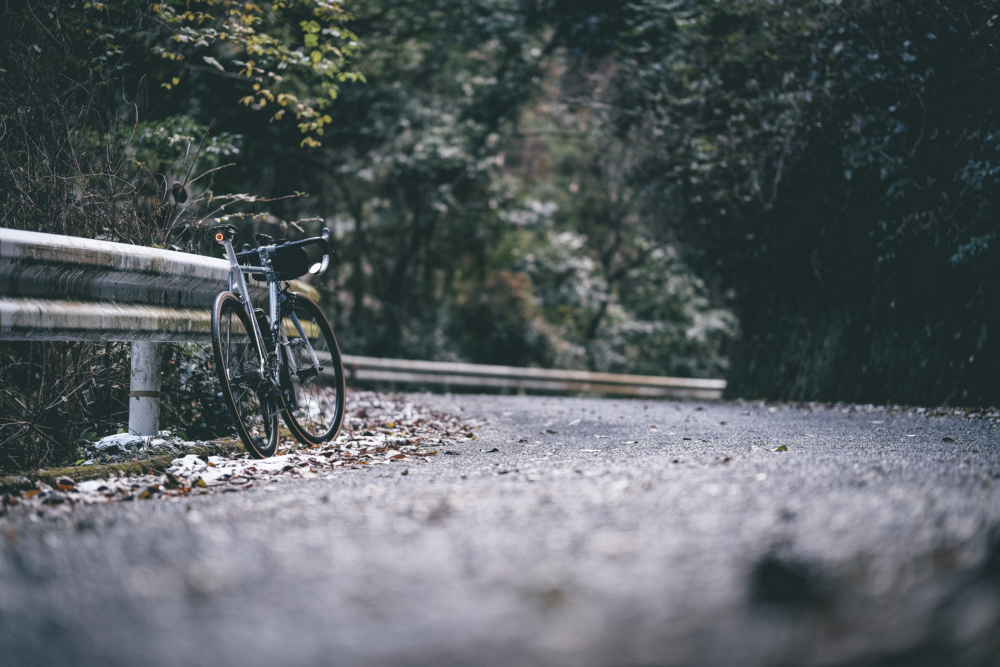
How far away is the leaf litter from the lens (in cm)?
335

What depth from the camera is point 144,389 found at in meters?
4.41

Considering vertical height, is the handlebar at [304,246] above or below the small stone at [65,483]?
above

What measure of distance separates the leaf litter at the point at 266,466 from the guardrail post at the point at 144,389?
0.36 meters

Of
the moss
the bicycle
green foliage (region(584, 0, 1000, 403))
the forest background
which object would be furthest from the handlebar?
green foliage (region(584, 0, 1000, 403))

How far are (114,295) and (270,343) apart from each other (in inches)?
46.1

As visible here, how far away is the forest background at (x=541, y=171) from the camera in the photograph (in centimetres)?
530

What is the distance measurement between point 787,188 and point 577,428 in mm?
5988

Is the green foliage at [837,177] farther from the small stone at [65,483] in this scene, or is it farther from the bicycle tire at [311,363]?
the small stone at [65,483]

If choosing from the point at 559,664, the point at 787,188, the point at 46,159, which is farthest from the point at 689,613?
the point at 787,188

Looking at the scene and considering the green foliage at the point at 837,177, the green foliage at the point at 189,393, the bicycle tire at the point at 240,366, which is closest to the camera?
the bicycle tire at the point at 240,366

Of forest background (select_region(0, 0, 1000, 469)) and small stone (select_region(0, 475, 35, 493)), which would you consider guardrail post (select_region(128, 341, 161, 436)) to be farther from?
small stone (select_region(0, 475, 35, 493))

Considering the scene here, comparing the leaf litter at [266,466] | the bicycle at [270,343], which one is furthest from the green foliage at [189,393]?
the leaf litter at [266,466]

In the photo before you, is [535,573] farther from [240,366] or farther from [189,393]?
[189,393]

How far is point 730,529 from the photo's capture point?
2344mm
